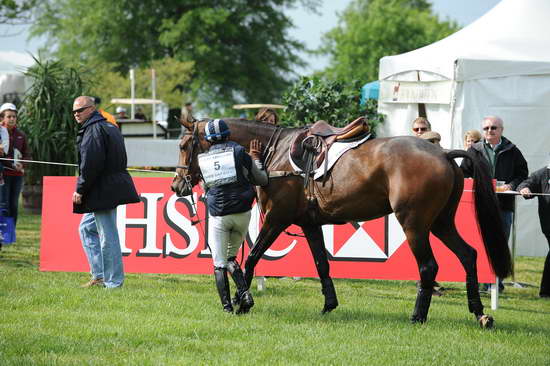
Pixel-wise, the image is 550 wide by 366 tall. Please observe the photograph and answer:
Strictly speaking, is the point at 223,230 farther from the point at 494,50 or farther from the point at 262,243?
the point at 494,50

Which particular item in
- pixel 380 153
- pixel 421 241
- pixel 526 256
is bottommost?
pixel 526 256

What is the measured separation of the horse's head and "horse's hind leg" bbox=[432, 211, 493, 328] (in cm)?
248

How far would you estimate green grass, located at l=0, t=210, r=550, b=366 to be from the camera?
6.08 metres

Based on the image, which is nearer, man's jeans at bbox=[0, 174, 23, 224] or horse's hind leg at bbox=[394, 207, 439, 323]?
horse's hind leg at bbox=[394, 207, 439, 323]

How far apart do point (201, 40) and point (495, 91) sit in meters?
32.6

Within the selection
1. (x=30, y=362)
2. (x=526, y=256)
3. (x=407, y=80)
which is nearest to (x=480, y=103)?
(x=407, y=80)

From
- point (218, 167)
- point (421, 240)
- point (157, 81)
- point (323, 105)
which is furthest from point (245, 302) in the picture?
point (157, 81)

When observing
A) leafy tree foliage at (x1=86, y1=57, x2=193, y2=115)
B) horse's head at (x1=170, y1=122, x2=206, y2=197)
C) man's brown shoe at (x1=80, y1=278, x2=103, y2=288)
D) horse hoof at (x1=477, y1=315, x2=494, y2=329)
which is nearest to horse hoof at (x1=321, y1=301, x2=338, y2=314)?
horse hoof at (x1=477, y1=315, x2=494, y2=329)

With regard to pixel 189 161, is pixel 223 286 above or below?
below

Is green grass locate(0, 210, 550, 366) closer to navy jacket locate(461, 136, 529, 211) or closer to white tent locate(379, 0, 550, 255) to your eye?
navy jacket locate(461, 136, 529, 211)

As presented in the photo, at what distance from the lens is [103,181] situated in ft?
29.1

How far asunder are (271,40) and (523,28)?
1313 inches

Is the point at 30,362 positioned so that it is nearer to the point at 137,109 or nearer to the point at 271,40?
the point at 137,109

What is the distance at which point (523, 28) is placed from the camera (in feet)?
46.2
